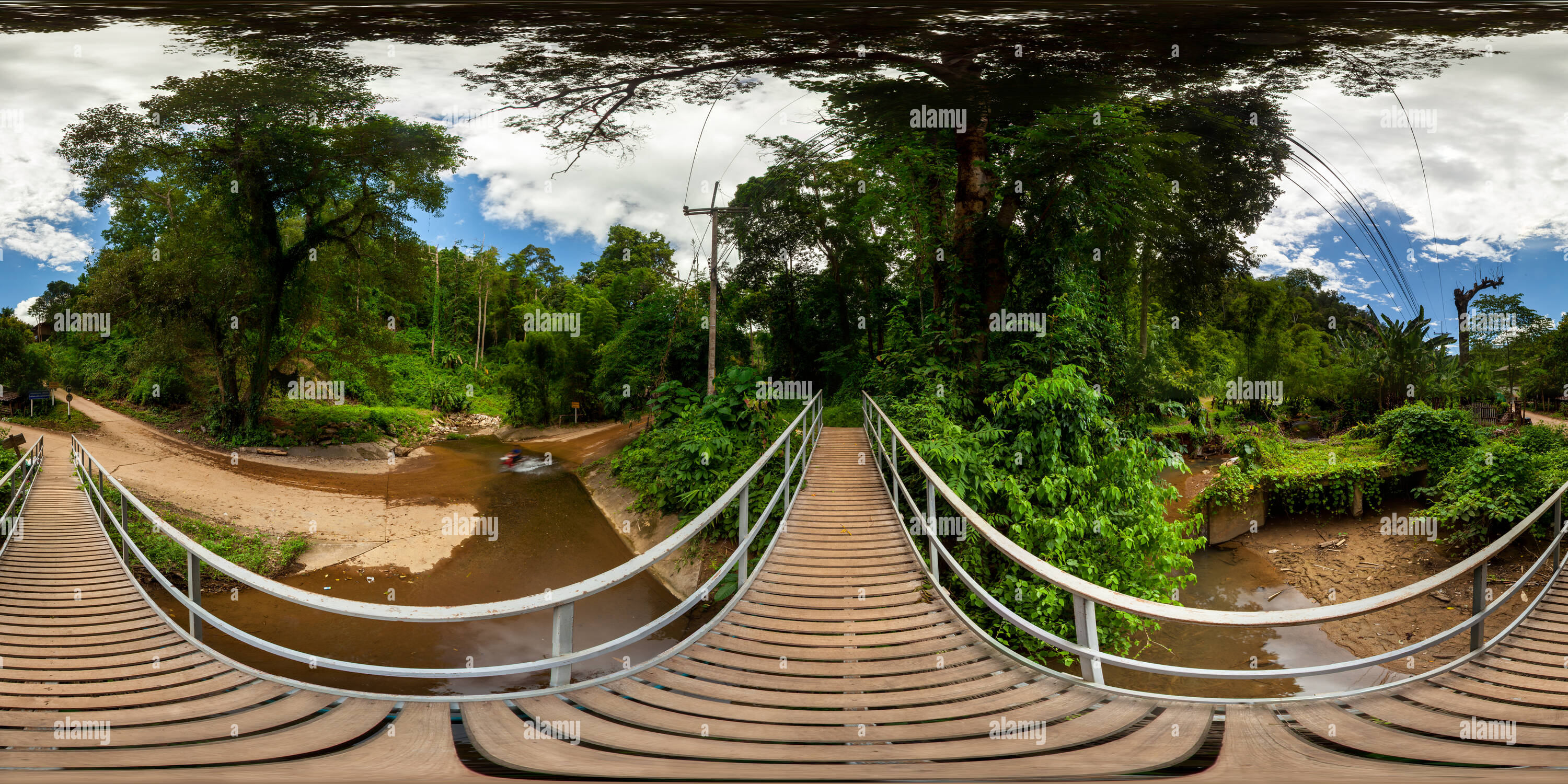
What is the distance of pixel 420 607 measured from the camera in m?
1.06

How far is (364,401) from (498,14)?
1763 millimetres

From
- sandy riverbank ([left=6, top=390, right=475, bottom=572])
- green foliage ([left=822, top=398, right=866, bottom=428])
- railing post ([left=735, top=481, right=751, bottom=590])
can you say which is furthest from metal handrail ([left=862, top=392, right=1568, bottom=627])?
green foliage ([left=822, top=398, right=866, bottom=428])

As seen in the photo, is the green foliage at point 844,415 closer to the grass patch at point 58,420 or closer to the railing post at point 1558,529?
the railing post at point 1558,529

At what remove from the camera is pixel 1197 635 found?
4.39m

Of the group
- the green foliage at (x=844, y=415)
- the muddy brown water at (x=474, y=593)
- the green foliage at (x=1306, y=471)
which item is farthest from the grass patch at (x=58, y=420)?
the green foliage at (x=1306, y=471)

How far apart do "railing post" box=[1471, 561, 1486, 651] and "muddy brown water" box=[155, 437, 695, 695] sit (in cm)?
302

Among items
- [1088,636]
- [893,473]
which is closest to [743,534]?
[1088,636]

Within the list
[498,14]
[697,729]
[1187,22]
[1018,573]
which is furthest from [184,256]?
[1018,573]

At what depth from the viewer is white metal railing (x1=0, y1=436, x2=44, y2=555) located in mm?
1989

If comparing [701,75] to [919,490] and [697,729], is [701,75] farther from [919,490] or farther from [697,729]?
[919,490]

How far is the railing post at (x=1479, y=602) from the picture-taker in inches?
71.4

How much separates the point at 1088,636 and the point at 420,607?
65.1 inches

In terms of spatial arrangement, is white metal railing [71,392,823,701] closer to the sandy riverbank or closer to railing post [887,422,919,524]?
the sandy riverbank

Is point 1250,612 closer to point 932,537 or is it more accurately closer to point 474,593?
point 932,537
